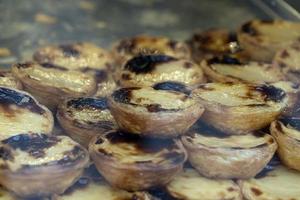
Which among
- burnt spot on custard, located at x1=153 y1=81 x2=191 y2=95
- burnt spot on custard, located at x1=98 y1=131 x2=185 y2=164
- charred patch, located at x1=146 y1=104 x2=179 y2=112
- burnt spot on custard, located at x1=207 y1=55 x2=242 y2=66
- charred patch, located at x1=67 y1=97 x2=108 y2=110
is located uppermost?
charred patch, located at x1=146 y1=104 x2=179 y2=112

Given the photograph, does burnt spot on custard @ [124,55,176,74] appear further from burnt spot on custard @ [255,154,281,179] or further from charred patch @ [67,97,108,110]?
burnt spot on custard @ [255,154,281,179]

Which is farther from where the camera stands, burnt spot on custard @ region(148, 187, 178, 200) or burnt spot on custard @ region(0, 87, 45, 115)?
burnt spot on custard @ region(0, 87, 45, 115)

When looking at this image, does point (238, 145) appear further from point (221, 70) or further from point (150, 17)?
point (150, 17)

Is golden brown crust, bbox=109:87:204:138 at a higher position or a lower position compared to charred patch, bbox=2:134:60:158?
higher

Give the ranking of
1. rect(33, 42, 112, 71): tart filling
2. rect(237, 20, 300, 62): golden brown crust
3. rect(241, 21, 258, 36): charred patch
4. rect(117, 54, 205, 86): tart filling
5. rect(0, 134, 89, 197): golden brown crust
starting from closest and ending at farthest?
rect(0, 134, 89, 197): golden brown crust
rect(117, 54, 205, 86): tart filling
rect(33, 42, 112, 71): tart filling
rect(237, 20, 300, 62): golden brown crust
rect(241, 21, 258, 36): charred patch

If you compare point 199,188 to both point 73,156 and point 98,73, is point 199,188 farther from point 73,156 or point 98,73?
point 98,73

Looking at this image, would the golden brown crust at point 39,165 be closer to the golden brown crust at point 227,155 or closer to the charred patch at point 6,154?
the charred patch at point 6,154

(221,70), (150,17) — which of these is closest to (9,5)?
(150,17)

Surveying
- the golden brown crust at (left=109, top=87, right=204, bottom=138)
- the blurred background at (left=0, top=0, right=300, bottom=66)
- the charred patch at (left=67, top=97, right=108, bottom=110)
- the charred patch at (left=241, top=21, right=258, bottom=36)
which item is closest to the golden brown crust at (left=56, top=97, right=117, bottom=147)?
the charred patch at (left=67, top=97, right=108, bottom=110)
